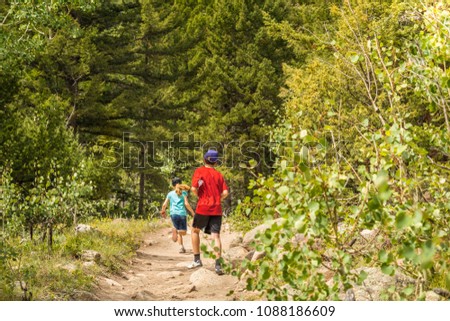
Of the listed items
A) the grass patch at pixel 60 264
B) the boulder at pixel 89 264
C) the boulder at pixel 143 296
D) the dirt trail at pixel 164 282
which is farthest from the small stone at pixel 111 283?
the boulder at pixel 143 296

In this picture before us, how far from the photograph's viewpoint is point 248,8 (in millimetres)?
26859

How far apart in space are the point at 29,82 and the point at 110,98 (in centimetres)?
501

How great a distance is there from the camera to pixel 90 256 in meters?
9.65

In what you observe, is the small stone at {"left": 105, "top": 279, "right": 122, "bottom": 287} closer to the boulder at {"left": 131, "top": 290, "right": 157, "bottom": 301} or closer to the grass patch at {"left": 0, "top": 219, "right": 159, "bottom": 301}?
the grass patch at {"left": 0, "top": 219, "right": 159, "bottom": 301}

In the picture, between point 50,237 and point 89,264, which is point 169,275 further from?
point 50,237

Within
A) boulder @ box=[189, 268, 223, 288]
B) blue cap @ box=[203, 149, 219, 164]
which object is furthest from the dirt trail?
blue cap @ box=[203, 149, 219, 164]

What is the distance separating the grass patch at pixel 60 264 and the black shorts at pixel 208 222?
1.69 m

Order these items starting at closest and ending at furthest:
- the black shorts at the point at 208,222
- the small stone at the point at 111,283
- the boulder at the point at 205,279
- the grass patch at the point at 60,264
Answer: the grass patch at the point at 60,264 → the boulder at the point at 205,279 → the small stone at the point at 111,283 → the black shorts at the point at 208,222

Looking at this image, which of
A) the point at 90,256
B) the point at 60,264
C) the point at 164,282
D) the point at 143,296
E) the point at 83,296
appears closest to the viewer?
the point at 83,296

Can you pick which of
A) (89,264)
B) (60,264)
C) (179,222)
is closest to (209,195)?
(89,264)

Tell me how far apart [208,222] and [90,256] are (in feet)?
6.66

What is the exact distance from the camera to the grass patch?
6797 mm

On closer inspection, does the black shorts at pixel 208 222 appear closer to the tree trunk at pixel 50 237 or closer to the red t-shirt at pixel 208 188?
the red t-shirt at pixel 208 188

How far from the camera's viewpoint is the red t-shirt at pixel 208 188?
9.17 metres
